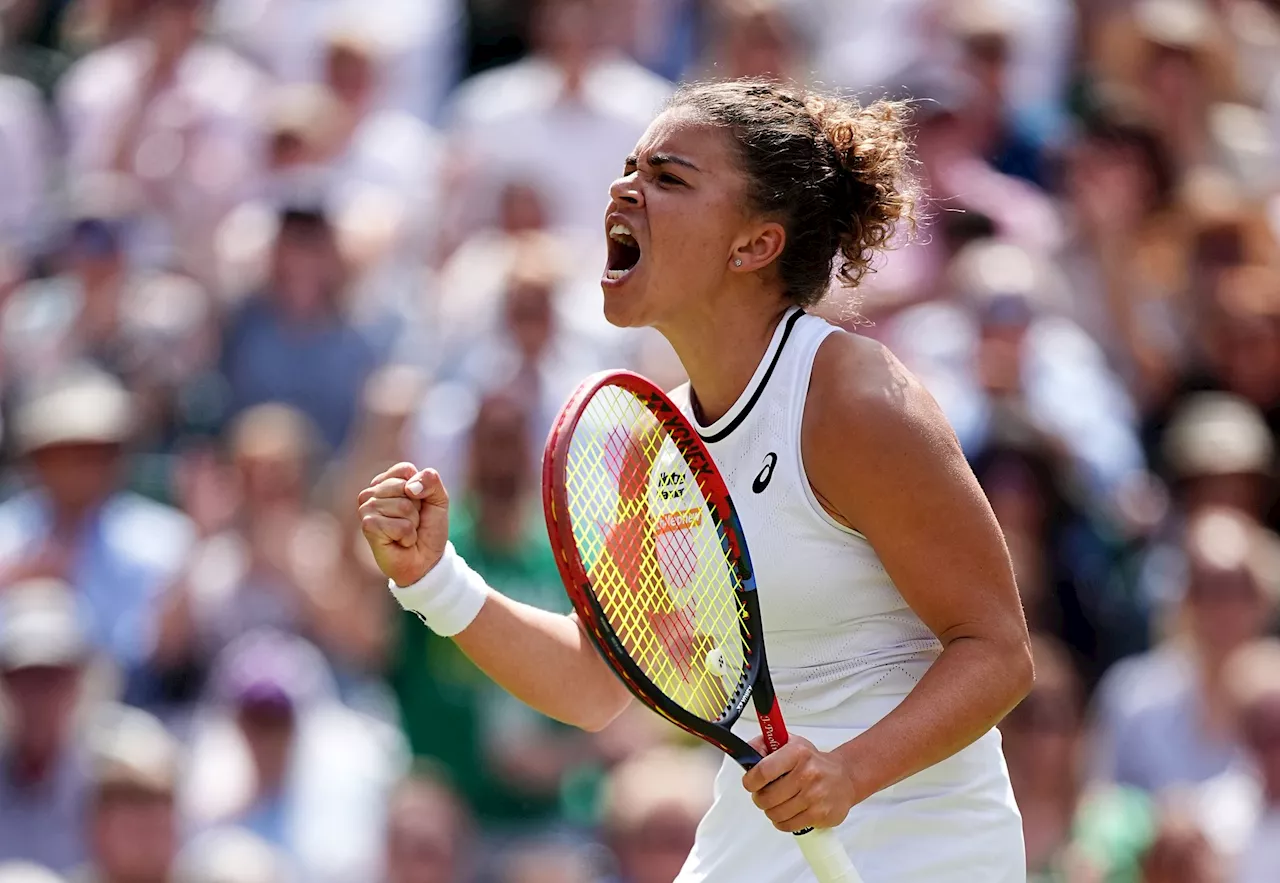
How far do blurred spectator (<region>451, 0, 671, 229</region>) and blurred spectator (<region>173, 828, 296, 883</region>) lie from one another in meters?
2.69

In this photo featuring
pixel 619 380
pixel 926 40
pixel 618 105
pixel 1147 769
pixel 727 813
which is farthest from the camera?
pixel 926 40

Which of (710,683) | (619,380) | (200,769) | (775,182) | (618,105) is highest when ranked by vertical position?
(775,182)

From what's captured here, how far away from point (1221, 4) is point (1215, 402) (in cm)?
270

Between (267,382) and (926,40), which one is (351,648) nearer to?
(267,382)

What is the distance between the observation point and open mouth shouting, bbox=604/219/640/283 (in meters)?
3.10

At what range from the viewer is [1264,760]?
5.63 metres

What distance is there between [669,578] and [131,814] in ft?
9.93

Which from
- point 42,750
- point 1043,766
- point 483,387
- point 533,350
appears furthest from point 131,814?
point 1043,766

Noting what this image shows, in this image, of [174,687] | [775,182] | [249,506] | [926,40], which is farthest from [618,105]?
[775,182]

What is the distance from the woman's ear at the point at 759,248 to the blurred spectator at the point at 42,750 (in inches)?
138

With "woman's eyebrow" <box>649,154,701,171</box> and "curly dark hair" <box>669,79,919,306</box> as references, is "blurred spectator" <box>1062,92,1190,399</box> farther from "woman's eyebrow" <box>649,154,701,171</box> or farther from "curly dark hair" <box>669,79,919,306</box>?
"woman's eyebrow" <box>649,154,701,171</box>

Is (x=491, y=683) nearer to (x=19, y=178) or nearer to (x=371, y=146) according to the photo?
(x=371, y=146)

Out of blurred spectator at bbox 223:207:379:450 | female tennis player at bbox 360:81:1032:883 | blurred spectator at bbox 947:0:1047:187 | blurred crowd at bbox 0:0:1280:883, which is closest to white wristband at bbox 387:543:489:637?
female tennis player at bbox 360:81:1032:883

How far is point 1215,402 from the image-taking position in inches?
266
